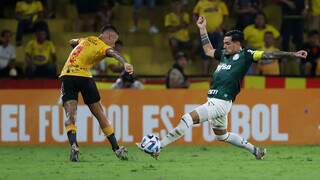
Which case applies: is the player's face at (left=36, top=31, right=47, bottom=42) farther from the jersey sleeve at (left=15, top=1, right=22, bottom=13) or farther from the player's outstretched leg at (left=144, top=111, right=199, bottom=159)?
the player's outstretched leg at (left=144, top=111, right=199, bottom=159)

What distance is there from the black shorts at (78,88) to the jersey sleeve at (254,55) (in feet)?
8.48

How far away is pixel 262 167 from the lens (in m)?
13.4

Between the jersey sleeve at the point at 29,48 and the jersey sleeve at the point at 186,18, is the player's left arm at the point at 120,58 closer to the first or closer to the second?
the jersey sleeve at the point at 29,48

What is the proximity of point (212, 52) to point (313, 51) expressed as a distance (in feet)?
24.9

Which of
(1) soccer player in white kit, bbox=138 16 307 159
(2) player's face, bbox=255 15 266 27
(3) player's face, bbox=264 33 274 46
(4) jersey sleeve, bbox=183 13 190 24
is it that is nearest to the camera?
(1) soccer player in white kit, bbox=138 16 307 159

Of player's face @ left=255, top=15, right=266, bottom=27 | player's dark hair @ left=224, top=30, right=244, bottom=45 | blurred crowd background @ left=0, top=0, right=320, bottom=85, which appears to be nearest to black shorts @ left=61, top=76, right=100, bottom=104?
player's dark hair @ left=224, top=30, right=244, bottom=45

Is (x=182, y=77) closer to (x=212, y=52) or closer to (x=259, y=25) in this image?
(x=259, y=25)

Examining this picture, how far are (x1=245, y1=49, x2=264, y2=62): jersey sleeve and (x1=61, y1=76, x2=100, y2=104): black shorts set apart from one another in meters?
2.58

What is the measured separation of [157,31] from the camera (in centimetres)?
2498

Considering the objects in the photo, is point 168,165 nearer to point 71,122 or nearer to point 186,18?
point 71,122

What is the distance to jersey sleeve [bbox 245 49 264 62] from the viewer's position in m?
14.4

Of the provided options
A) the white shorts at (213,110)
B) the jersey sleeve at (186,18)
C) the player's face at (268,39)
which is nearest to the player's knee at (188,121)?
the white shorts at (213,110)

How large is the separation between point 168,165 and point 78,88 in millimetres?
2267

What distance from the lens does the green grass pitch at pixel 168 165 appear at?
12.2m
